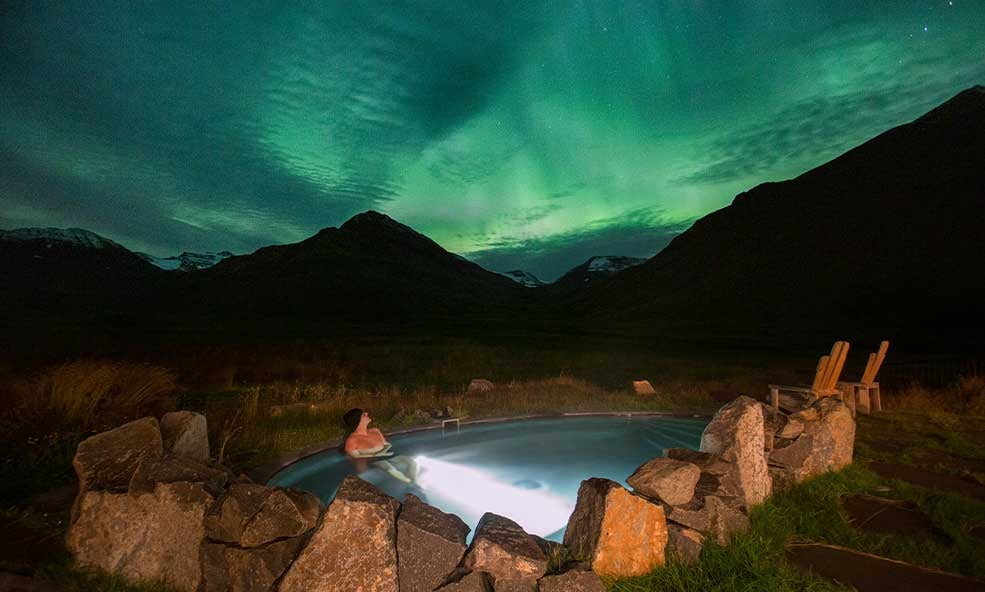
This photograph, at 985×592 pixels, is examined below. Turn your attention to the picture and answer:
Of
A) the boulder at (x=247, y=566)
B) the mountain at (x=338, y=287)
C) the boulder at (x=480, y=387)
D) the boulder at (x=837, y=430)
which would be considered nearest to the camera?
the boulder at (x=247, y=566)

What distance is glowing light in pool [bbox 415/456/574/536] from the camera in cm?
564

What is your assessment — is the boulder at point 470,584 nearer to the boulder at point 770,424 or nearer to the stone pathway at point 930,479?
the boulder at point 770,424

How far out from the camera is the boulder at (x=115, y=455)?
3.31m

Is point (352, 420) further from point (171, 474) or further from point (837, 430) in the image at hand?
point (837, 430)

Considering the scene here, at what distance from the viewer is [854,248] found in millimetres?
78500

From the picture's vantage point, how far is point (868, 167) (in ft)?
314

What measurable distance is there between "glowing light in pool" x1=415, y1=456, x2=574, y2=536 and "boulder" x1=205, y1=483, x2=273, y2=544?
3.00 metres

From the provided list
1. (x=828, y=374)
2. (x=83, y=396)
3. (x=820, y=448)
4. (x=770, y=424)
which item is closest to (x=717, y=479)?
(x=770, y=424)

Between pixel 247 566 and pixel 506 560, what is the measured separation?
1.58 meters

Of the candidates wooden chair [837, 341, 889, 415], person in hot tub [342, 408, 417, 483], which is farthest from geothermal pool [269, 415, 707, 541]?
wooden chair [837, 341, 889, 415]

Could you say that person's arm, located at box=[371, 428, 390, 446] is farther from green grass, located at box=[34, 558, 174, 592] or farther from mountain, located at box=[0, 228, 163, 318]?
mountain, located at box=[0, 228, 163, 318]

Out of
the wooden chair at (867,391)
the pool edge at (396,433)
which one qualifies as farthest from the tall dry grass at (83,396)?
the wooden chair at (867,391)

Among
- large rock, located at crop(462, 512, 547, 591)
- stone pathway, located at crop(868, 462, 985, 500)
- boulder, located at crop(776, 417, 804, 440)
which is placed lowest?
stone pathway, located at crop(868, 462, 985, 500)

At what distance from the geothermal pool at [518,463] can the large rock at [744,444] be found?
193 centimetres
